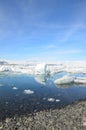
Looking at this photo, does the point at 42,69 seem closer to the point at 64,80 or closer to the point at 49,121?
the point at 64,80

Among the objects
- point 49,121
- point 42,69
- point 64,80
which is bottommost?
point 49,121

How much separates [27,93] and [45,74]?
24.4 meters

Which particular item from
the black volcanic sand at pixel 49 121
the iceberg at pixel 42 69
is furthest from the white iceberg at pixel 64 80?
the black volcanic sand at pixel 49 121

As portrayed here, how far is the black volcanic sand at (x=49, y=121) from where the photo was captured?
1272 centimetres

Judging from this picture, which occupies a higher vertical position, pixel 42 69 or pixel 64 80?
pixel 42 69

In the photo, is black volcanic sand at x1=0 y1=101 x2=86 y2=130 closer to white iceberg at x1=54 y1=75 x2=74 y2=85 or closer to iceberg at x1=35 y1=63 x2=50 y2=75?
white iceberg at x1=54 y1=75 x2=74 y2=85

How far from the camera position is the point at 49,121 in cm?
1390

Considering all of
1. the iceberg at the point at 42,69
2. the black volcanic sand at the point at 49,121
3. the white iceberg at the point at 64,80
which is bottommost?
the black volcanic sand at the point at 49,121

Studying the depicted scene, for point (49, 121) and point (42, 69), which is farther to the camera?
point (42, 69)

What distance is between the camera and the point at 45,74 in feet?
159

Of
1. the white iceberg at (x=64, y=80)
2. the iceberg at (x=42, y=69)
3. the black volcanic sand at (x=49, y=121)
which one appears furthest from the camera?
the iceberg at (x=42, y=69)

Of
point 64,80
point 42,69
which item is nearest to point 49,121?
point 64,80

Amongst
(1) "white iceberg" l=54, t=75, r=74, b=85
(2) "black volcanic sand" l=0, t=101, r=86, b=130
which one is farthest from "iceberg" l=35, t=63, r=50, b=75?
(2) "black volcanic sand" l=0, t=101, r=86, b=130

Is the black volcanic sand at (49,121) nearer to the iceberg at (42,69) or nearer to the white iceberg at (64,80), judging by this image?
the white iceberg at (64,80)
